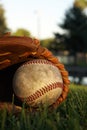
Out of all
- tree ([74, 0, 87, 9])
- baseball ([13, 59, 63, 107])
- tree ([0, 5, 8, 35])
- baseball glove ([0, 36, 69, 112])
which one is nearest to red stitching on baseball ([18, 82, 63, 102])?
baseball ([13, 59, 63, 107])

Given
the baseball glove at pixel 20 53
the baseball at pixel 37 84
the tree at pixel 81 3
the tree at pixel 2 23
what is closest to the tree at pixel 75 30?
the tree at pixel 81 3

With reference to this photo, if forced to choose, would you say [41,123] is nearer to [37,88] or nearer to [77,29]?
[37,88]

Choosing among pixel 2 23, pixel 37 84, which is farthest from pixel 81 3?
pixel 37 84

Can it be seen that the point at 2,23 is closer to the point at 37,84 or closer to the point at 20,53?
the point at 20,53

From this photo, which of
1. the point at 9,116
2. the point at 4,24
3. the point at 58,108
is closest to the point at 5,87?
the point at 58,108

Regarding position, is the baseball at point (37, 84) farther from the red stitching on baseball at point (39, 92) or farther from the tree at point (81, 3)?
the tree at point (81, 3)

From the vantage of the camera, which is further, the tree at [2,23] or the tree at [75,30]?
the tree at [2,23]

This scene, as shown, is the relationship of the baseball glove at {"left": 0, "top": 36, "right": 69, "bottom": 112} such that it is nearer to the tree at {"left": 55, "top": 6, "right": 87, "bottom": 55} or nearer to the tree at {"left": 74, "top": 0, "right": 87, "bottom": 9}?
the tree at {"left": 55, "top": 6, "right": 87, "bottom": 55}
